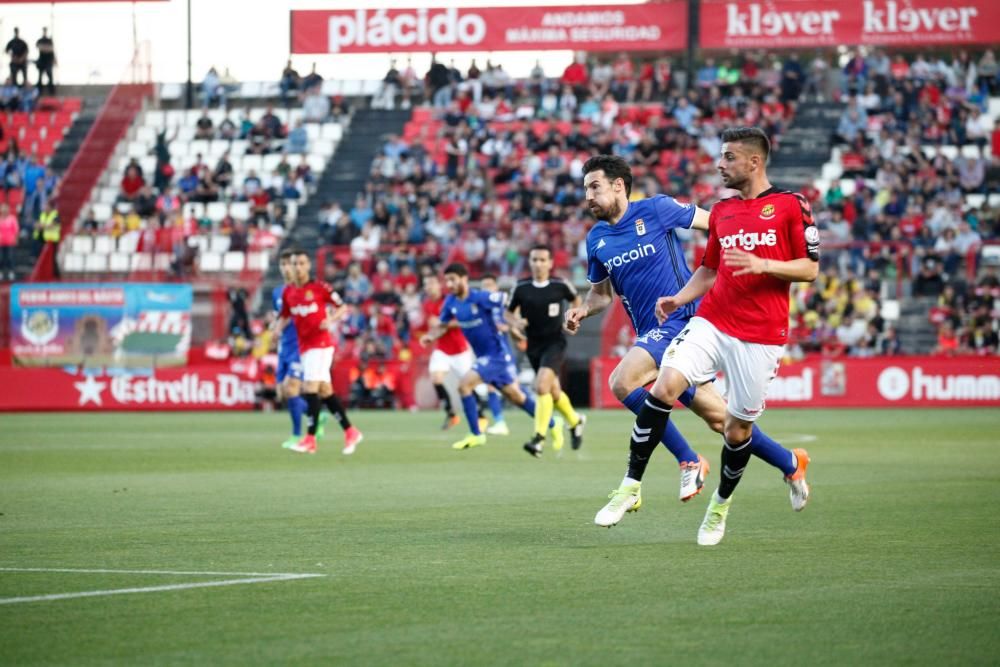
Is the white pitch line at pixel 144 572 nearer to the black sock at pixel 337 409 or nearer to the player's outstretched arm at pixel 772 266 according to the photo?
the player's outstretched arm at pixel 772 266

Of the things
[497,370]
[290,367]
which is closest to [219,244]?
[290,367]

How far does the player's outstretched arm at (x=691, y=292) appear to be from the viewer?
991 centimetres

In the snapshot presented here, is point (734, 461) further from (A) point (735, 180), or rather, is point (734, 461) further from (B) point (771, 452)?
(A) point (735, 180)

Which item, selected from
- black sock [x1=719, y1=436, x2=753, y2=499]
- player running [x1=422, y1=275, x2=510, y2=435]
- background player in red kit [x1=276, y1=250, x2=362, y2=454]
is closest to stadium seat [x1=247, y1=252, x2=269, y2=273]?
player running [x1=422, y1=275, x2=510, y2=435]

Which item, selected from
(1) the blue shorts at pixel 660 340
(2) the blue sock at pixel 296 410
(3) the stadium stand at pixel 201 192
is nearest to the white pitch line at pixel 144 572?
(1) the blue shorts at pixel 660 340

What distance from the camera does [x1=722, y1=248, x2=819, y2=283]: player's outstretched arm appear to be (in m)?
8.76

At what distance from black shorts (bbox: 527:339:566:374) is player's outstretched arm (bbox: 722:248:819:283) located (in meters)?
10.2

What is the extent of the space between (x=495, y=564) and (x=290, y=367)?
13.2 meters

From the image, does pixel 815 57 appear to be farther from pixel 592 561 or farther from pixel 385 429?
pixel 592 561

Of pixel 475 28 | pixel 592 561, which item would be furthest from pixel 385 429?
pixel 475 28

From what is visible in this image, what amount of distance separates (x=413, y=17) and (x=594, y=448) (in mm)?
27492

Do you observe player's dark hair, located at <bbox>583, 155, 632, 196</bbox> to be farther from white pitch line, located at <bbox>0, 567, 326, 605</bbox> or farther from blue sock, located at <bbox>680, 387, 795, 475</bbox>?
white pitch line, located at <bbox>0, 567, 326, 605</bbox>

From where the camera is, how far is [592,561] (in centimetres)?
866

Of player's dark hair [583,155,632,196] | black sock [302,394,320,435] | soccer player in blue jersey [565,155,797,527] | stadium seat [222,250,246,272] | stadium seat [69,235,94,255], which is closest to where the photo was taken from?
soccer player in blue jersey [565,155,797,527]
